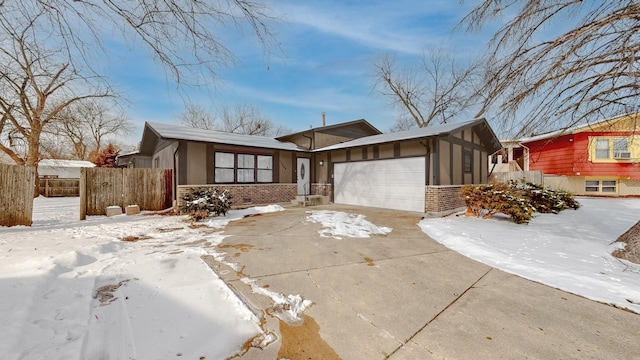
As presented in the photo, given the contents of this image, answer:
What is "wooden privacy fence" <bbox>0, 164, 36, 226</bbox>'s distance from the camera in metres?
6.27

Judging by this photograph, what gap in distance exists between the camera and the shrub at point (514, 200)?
685cm

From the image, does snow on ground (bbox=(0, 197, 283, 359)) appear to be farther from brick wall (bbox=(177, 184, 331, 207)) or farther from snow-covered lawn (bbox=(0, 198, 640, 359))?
brick wall (bbox=(177, 184, 331, 207))

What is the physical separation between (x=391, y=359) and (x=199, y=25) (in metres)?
3.78

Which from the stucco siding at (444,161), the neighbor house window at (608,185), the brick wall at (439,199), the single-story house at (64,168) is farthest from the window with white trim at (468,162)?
the single-story house at (64,168)

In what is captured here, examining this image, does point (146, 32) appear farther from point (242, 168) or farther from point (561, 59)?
point (242, 168)

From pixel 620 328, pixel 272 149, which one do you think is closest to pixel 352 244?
pixel 620 328

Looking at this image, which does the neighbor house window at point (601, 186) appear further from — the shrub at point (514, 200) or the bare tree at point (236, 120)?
the bare tree at point (236, 120)

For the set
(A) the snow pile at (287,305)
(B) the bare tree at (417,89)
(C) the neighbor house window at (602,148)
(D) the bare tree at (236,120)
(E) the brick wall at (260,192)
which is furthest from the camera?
(D) the bare tree at (236,120)

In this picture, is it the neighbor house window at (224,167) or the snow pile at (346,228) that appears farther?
the neighbor house window at (224,167)

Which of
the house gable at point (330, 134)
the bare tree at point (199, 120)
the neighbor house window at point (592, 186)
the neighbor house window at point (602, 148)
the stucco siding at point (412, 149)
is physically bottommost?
the neighbor house window at point (592, 186)

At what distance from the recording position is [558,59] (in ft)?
13.9

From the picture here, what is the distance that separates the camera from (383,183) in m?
11.1

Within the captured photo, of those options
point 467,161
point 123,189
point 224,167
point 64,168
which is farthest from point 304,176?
point 64,168

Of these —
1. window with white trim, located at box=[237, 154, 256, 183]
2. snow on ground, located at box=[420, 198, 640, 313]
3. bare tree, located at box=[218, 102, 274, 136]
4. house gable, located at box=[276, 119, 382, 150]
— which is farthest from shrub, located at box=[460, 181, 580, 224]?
bare tree, located at box=[218, 102, 274, 136]
